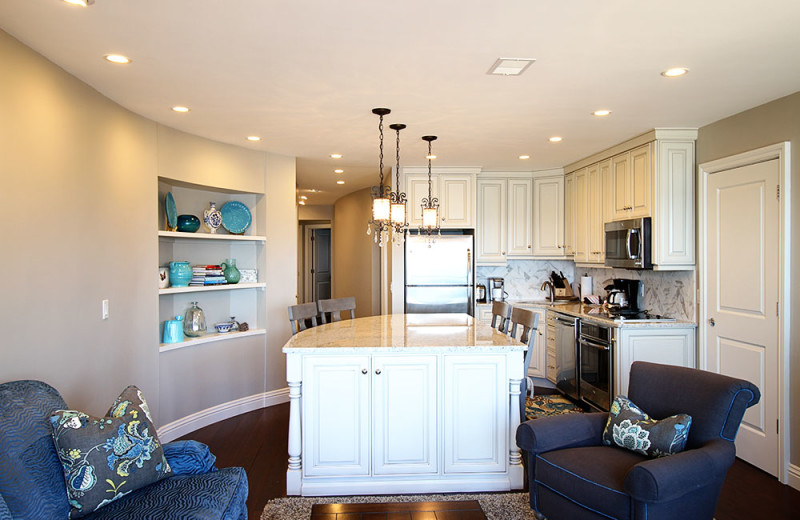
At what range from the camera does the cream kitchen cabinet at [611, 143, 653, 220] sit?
4.19 meters

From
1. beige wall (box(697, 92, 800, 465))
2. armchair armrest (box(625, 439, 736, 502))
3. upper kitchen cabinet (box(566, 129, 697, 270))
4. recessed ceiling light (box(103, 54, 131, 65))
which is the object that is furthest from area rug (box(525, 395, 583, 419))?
recessed ceiling light (box(103, 54, 131, 65))

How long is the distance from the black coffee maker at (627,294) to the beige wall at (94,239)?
3.32 m

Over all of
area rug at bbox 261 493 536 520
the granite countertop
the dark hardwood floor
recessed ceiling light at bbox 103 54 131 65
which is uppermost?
recessed ceiling light at bbox 103 54 131 65

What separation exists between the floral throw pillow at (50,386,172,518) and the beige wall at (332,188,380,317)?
209 inches

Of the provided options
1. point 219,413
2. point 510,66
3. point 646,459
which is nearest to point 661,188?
point 510,66

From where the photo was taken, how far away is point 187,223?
14.6 ft

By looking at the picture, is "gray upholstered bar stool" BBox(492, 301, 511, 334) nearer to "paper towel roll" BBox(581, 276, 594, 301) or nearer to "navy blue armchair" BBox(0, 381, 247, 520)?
→ "paper towel roll" BBox(581, 276, 594, 301)

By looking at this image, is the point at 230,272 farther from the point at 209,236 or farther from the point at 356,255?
the point at 356,255

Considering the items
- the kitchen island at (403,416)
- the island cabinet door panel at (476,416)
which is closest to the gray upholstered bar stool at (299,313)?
the kitchen island at (403,416)

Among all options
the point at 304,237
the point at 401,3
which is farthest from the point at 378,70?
the point at 304,237

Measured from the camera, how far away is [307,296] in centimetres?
1091

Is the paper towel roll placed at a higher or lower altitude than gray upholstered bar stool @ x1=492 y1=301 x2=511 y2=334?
higher

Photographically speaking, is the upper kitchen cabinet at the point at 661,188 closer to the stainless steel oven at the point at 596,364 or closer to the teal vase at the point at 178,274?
the stainless steel oven at the point at 596,364

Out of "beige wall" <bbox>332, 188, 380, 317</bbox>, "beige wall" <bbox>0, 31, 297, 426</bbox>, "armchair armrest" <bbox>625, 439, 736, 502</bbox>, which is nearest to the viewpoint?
"armchair armrest" <bbox>625, 439, 736, 502</bbox>
